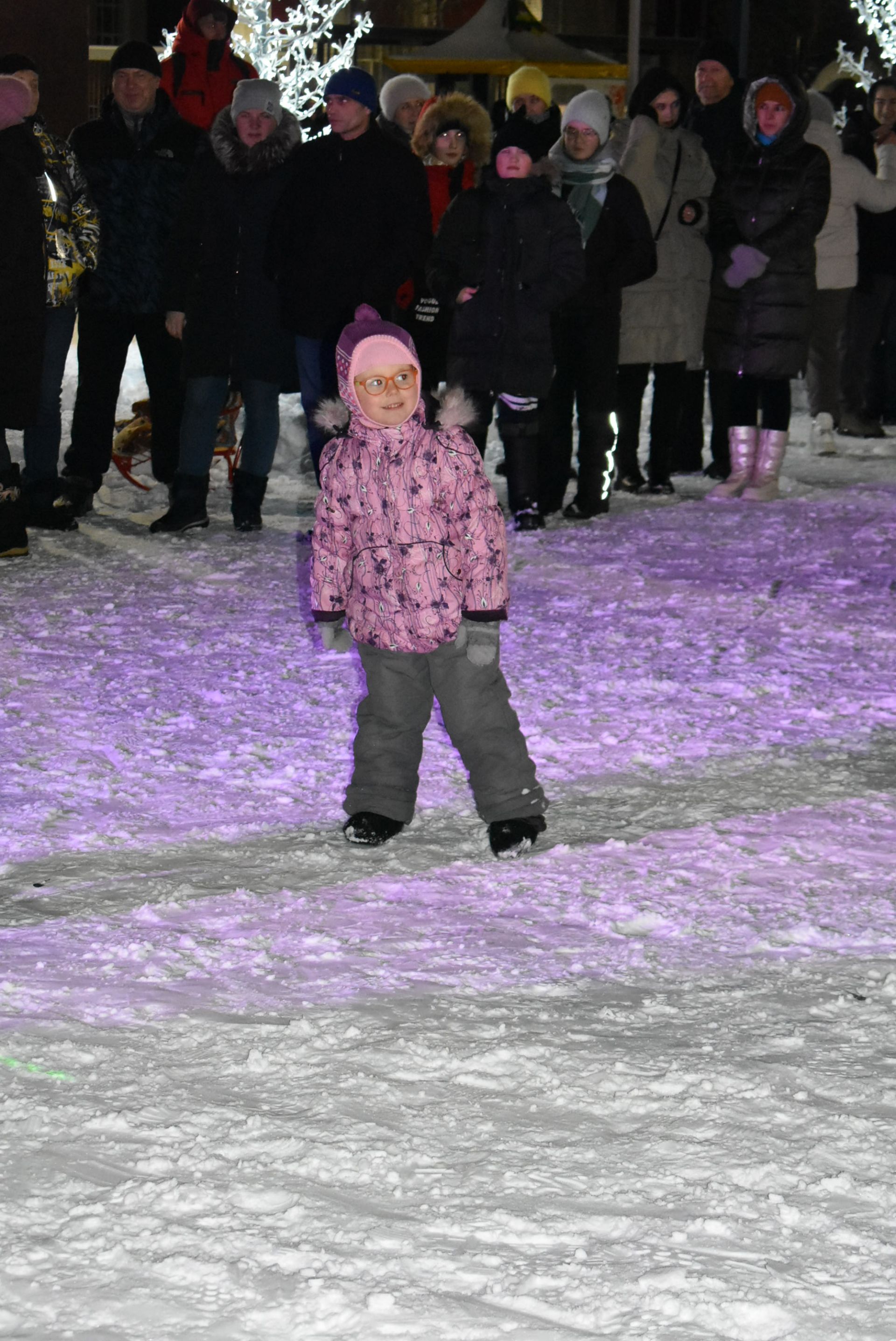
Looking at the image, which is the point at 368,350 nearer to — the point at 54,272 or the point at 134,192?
the point at 54,272

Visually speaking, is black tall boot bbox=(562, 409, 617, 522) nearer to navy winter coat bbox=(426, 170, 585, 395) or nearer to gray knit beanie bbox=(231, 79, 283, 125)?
navy winter coat bbox=(426, 170, 585, 395)

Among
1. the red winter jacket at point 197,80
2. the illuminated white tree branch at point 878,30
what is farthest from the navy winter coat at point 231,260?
the illuminated white tree branch at point 878,30

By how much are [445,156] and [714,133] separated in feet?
6.16

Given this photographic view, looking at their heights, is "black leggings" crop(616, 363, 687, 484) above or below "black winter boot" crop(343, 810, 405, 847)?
above

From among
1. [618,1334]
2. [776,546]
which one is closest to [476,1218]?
[618,1334]

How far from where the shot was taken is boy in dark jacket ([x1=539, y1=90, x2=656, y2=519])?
28.4ft

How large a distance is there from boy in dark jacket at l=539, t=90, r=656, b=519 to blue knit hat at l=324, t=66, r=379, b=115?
89 centimetres

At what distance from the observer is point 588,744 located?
5.54 meters

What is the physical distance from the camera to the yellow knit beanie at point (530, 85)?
947 centimetres

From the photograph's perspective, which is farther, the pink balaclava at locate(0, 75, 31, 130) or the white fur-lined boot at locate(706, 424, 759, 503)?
the white fur-lined boot at locate(706, 424, 759, 503)

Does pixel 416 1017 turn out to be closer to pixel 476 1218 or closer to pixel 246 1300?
pixel 476 1218

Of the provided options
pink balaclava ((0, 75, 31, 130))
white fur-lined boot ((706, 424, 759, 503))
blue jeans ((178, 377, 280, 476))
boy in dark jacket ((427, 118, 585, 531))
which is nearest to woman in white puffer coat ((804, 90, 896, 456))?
white fur-lined boot ((706, 424, 759, 503))

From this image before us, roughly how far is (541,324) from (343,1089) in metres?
5.64

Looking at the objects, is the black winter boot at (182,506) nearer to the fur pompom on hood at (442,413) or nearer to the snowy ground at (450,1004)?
the snowy ground at (450,1004)
